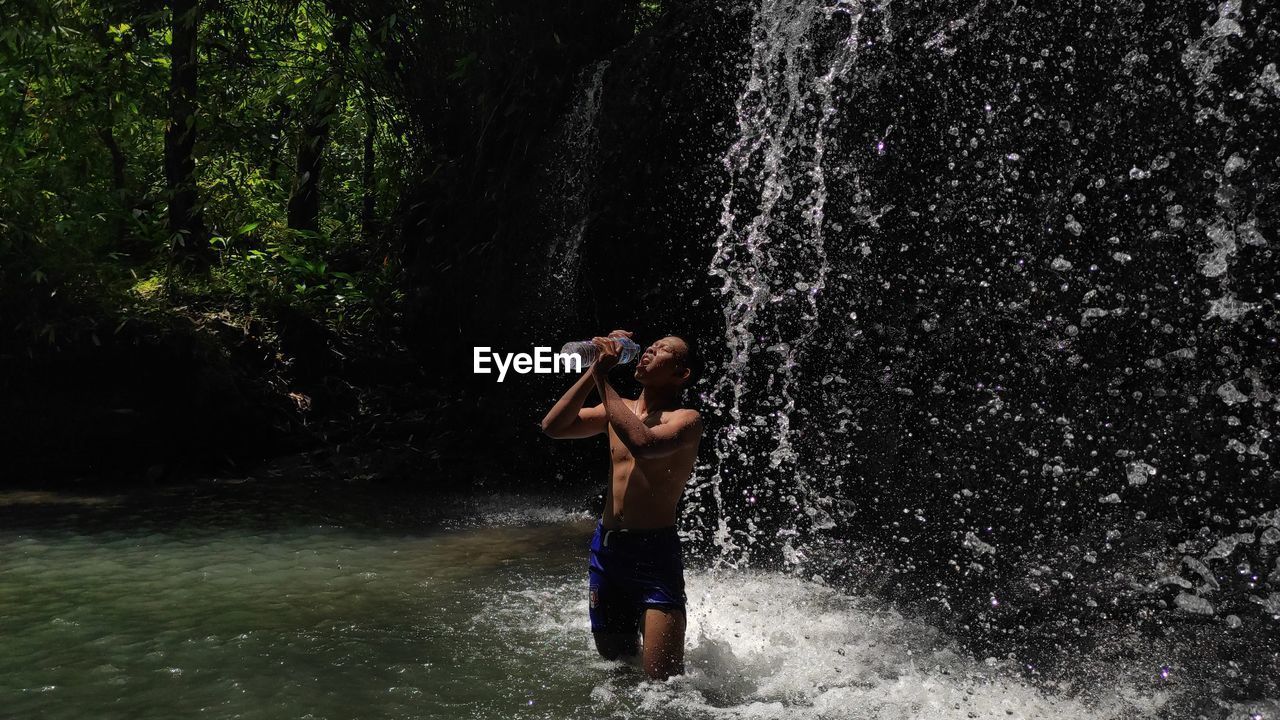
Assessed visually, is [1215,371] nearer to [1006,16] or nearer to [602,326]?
[1006,16]

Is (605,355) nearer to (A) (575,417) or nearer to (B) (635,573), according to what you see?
(A) (575,417)

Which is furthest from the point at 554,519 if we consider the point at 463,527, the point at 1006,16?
the point at 1006,16

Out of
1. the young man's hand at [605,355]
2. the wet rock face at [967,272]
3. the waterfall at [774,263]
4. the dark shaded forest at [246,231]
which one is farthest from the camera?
the dark shaded forest at [246,231]

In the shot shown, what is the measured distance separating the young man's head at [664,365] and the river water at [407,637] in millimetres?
1205

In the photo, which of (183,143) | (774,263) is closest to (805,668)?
(774,263)

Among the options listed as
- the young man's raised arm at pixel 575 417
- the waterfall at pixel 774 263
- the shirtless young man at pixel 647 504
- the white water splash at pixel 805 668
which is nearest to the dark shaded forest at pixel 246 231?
the waterfall at pixel 774 263

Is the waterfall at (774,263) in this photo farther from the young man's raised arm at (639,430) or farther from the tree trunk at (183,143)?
the tree trunk at (183,143)

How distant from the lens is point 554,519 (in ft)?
28.3

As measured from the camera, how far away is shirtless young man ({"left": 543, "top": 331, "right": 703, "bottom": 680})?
4289 millimetres

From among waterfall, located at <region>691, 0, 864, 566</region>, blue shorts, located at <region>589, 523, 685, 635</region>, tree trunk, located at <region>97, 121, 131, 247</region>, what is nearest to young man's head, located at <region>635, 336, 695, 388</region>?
blue shorts, located at <region>589, 523, 685, 635</region>

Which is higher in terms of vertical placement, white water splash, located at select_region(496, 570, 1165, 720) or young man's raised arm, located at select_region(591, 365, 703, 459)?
young man's raised arm, located at select_region(591, 365, 703, 459)

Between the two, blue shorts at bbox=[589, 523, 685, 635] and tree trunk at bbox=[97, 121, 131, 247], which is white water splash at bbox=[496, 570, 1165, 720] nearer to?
blue shorts at bbox=[589, 523, 685, 635]

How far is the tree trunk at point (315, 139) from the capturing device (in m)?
11.2

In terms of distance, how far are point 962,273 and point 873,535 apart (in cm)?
226
